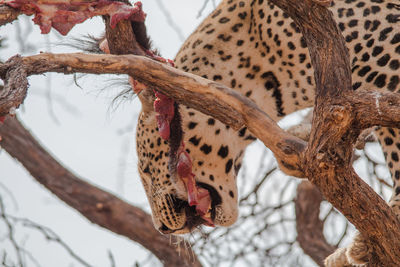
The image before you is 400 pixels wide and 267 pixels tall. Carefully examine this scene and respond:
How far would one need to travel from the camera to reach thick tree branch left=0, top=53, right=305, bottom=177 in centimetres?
316

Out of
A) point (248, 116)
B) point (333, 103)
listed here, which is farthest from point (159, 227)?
point (333, 103)

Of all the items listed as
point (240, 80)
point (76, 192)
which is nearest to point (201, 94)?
point (240, 80)

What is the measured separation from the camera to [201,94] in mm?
3332

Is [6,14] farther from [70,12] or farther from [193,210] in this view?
[193,210]

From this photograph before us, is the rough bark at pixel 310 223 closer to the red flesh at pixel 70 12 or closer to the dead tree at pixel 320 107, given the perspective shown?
the dead tree at pixel 320 107

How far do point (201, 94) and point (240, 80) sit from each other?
1.74 meters

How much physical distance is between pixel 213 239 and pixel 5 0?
3.19 metres

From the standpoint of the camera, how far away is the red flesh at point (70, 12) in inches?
140

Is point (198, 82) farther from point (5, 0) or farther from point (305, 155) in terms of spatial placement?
point (5, 0)

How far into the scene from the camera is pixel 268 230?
21.7 feet

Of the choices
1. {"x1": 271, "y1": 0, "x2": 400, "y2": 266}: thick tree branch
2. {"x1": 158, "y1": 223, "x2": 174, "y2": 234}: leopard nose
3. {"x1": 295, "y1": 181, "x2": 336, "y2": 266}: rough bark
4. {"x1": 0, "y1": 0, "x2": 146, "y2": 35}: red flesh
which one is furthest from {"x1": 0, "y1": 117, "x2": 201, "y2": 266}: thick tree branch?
{"x1": 271, "y1": 0, "x2": 400, "y2": 266}: thick tree branch

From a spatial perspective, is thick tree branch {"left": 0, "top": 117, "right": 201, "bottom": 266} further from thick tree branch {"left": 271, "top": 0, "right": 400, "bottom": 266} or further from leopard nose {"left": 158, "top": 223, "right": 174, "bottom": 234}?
thick tree branch {"left": 271, "top": 0, "right": 400, "bottom": 266}

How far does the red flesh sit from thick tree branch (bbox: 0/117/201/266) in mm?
2911

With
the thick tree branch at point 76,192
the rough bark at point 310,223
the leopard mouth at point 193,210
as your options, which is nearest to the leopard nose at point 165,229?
the leopard mouth at point 193,210
